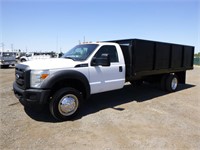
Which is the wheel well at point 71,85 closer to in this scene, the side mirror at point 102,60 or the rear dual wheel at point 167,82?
the side mirror at point 102,60

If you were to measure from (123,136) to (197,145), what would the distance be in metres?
1.46

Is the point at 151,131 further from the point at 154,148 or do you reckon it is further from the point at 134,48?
the point at 134,48

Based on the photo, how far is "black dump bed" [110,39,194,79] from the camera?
6078 mm

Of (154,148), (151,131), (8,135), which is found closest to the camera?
(154,148)

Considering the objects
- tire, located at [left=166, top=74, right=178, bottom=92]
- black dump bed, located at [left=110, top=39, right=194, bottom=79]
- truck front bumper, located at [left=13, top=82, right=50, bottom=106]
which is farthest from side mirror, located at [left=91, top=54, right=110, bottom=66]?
tire, located at [left=166, top=74, right=178, bottom=92]

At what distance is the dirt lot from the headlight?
102cm

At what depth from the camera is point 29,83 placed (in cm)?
434

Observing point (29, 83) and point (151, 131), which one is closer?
point (151, 131)

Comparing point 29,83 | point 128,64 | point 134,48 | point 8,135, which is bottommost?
point 8,135

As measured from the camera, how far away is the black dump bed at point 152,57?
6.08m

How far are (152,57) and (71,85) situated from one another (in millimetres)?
3624

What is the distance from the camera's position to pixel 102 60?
4.96 m

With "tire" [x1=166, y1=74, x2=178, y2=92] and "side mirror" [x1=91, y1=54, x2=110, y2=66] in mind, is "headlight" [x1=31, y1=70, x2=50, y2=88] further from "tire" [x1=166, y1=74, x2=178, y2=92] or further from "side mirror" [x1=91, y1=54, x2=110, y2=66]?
"tire" [x1=166, y1=74, x2=178, y2=92]

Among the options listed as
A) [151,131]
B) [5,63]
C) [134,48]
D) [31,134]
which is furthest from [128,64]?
[5,63]
